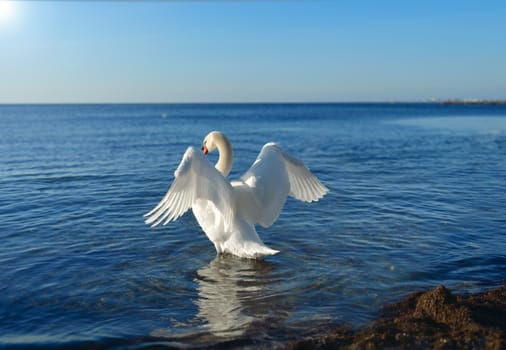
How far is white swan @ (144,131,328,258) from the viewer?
630 cm

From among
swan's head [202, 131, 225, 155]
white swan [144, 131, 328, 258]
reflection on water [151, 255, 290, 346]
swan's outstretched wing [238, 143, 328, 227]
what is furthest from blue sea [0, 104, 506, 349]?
swan's head [202, 131, 225, 155]

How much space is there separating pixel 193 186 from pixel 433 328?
10.9 feet

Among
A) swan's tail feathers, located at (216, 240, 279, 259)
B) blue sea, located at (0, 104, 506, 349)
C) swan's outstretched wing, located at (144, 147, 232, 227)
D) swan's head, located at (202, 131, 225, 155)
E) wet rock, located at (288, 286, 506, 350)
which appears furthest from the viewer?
swan's head, located at (202, 131, 225, 155)

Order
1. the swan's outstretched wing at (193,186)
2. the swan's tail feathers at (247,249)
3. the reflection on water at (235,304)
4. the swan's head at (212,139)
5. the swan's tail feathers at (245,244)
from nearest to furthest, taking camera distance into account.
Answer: the reflection on water at (235,304), the swan's outstretched wing at (193,186), the swan's tail feathers at (247,249), the swan's tail feathers at (245,244), the swan's head at (212,139)

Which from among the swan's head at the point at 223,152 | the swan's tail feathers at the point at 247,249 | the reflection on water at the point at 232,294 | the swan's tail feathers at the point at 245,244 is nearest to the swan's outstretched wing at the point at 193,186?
the swan's tail feathers at the point at 245,244

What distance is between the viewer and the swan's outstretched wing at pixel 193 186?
6219mm

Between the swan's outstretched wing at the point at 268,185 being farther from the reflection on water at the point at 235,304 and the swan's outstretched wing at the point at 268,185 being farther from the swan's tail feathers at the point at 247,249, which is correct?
the reflection on water at the point at 235,304

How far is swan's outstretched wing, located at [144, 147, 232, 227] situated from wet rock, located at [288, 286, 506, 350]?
244cm

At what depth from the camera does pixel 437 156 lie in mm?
19875

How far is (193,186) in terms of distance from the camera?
6430mm

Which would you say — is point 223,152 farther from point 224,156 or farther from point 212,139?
point 212,139

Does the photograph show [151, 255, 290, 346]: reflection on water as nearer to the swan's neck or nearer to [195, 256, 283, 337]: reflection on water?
[195, 256, 283, 337]: reflection on water

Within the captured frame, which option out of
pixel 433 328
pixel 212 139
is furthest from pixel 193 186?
pixel 433 328

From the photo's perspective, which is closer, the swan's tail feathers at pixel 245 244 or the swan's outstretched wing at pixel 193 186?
the swan's outstretched wing at pixel 193 186
